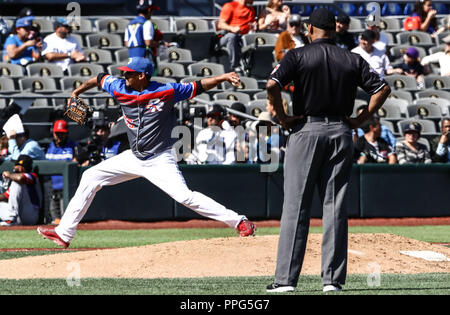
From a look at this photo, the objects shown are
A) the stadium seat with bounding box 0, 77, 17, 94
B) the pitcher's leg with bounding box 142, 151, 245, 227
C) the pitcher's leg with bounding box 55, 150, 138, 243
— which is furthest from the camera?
the stadium seat with bounding box 0, 77, 17, 94

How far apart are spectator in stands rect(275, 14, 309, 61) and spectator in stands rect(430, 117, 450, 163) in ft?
10.2

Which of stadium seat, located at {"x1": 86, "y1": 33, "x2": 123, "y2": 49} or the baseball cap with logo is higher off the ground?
stadium seat, located at {"x1": 86, "y1": 33, "x2": 123, "y2": 49}

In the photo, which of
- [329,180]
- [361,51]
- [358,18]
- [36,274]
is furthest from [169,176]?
[358,18]

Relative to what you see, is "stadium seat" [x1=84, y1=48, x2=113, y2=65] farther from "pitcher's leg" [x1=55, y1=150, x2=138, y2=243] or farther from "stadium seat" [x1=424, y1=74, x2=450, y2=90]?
"pitcher's leg" [x1=55, y1=150, x2=138, y2=243]

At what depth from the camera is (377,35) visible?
18.2m

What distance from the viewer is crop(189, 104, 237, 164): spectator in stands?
47.4ft

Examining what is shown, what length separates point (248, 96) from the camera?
1688cm

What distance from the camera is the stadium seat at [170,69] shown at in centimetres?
1755

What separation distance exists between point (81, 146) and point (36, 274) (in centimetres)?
662

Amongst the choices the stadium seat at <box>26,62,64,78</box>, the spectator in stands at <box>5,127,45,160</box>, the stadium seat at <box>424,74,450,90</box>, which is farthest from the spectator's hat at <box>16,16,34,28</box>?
the stadium seat at <box>424,74,450,90</box>

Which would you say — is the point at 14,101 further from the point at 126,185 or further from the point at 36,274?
the point at 36,274

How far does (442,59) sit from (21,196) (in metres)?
9.02

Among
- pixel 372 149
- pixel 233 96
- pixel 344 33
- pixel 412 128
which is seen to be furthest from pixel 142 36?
pixel 412 128

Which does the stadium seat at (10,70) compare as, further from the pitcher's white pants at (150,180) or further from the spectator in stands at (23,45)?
the pitcher's white pants at (150,180)
